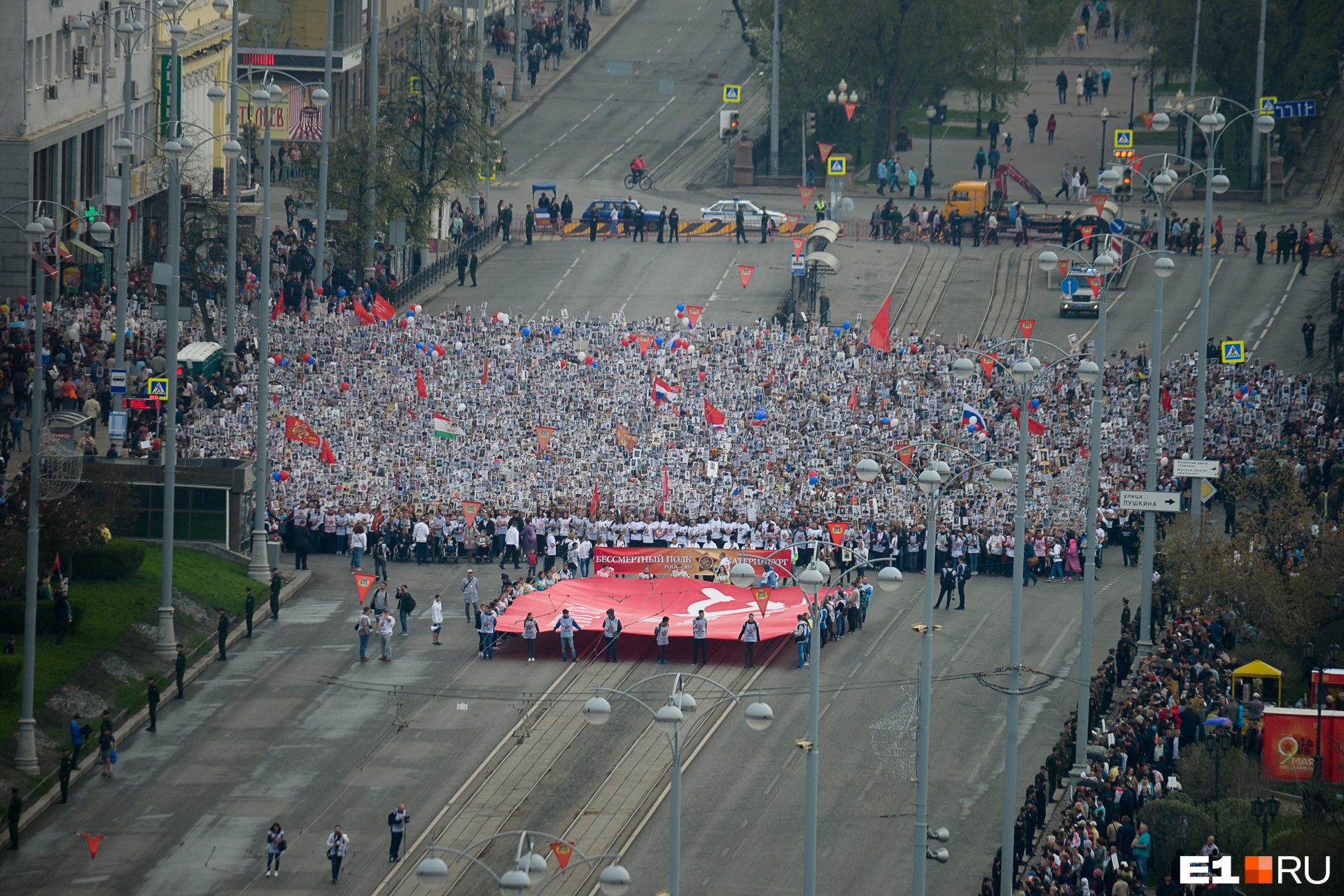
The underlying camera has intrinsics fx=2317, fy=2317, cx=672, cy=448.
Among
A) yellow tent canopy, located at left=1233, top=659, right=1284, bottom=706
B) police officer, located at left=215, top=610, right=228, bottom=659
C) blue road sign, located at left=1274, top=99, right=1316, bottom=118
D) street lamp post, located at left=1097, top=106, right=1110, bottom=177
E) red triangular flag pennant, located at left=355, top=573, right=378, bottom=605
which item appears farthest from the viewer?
street lamp post, located at left=1097, top=106, right=1110, bottom=177

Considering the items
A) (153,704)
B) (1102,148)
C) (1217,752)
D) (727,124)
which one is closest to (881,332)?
(153,704)

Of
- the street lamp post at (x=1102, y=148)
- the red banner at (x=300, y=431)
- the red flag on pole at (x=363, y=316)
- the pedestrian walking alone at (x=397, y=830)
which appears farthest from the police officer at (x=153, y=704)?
the street lamp post at (x=1102, y=148)

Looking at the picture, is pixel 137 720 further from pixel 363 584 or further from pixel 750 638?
pixel 750 638

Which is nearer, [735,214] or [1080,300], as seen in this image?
[1080,300]

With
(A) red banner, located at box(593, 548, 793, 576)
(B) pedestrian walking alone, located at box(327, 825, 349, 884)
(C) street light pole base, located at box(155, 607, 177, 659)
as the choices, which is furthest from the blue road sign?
(B) pedestrian walking alone, located at box(327, 825, 349, 884)

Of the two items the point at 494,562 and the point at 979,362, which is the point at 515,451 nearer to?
the point at 494,562

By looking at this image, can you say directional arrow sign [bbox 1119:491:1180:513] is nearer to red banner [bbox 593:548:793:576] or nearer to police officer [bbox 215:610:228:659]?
red banner [bbox 593:548:793:576]

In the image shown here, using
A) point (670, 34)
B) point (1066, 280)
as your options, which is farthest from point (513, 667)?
point (670, 34)

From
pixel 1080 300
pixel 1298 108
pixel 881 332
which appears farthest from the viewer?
pixel 1298 108
